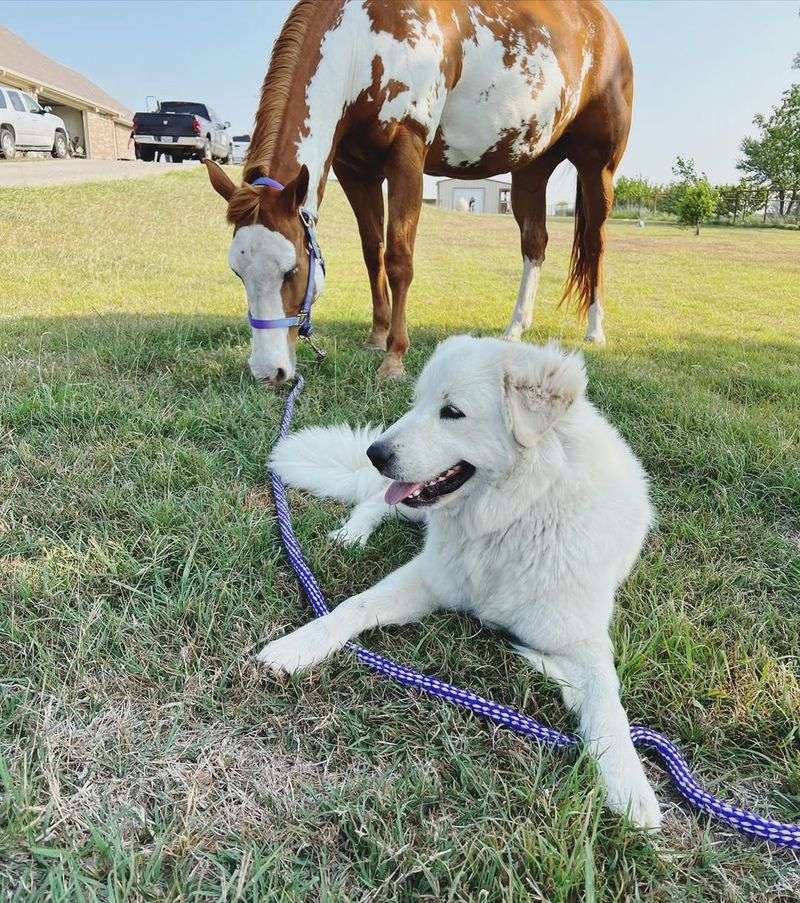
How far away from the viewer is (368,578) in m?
2.33

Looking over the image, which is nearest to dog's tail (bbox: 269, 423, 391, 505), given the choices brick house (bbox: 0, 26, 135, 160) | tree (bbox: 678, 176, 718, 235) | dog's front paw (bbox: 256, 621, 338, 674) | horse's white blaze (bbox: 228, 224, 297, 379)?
horse's white blaze (bbox: 228, 224, 297, 379)

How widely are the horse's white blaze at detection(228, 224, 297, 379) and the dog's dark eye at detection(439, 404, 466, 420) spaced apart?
182 centimetres

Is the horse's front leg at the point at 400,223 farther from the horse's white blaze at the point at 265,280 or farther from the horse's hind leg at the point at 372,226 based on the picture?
the horse's white blaze at the point at 265,280

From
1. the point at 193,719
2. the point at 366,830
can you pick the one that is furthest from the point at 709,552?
the point at 193,719

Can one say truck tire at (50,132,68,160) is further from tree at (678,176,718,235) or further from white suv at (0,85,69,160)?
Answer: tree at (678,176,718,235)

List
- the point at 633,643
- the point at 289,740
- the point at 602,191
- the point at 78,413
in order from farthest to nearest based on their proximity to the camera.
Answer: the point at 602,191
the point at 78,413
the point at 633,643
the point at 289,740

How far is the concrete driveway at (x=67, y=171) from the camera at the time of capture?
1454 centimetres

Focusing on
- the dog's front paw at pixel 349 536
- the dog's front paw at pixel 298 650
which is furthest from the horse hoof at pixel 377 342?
the dog's front paw at pixel 298 650

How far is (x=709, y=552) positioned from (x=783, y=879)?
4.43ft

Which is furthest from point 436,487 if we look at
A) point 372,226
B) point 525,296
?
point 525,296

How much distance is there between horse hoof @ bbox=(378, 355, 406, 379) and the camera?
4211mm

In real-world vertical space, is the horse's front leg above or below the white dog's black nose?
above

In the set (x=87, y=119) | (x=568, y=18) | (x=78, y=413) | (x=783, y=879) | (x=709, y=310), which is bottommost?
(x=783, y=879)

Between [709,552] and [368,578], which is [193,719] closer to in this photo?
[368,578]
